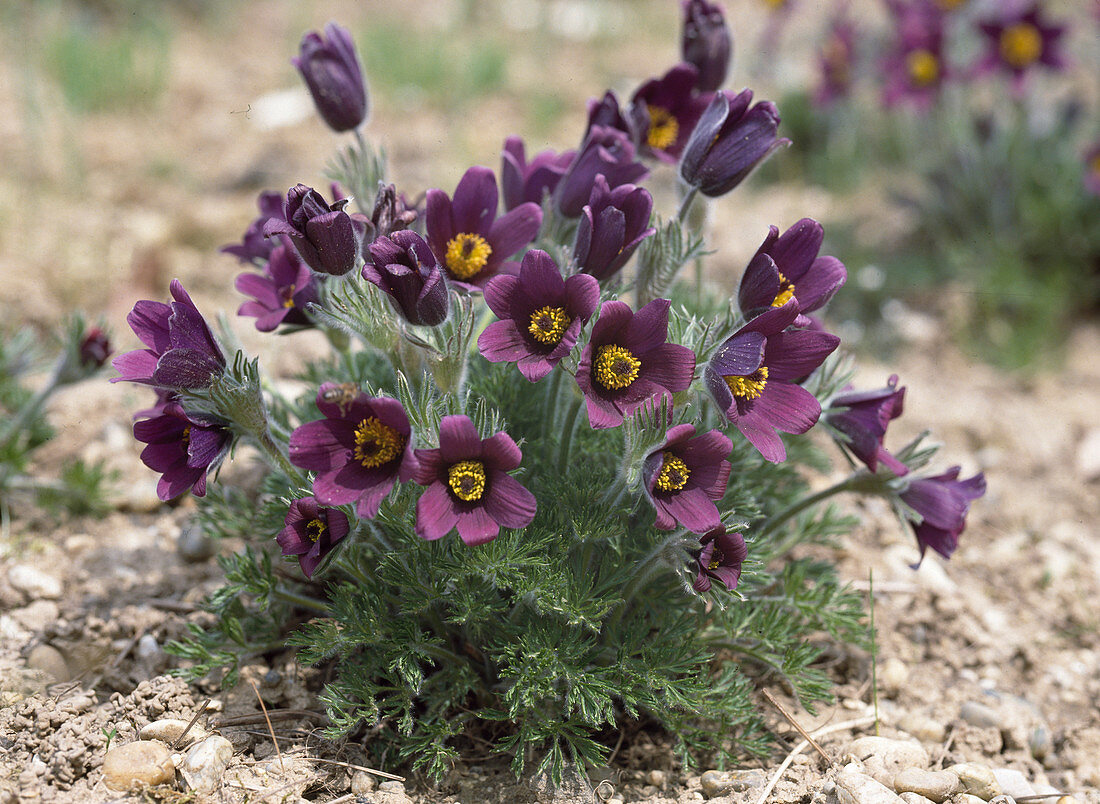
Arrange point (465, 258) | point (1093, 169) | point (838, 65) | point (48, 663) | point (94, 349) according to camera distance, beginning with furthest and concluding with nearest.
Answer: point (838, 65)
point (1093, 169)
point (94, 349)
point (48, 663)
point (465, 258)

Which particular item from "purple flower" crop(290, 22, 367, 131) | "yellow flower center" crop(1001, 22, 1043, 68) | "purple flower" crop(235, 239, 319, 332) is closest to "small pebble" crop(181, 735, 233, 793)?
"purple flower" crop(235, 239, 319, 332)

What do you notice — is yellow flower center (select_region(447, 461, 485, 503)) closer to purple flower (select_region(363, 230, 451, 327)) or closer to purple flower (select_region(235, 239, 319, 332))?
purple flower (select_region(363, 230, 451, 327))

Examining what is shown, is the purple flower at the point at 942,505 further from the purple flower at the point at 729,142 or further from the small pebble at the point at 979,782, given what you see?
the purple flower at the point at 729,142

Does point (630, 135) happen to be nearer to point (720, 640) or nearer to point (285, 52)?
point (720, 640)

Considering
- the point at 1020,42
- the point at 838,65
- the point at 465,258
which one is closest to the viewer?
the point at 465,258

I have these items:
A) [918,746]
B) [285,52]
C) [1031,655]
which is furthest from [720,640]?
[285,52]

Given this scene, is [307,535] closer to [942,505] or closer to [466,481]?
[466,481]

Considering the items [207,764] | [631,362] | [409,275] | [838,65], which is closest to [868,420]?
[631,362]
